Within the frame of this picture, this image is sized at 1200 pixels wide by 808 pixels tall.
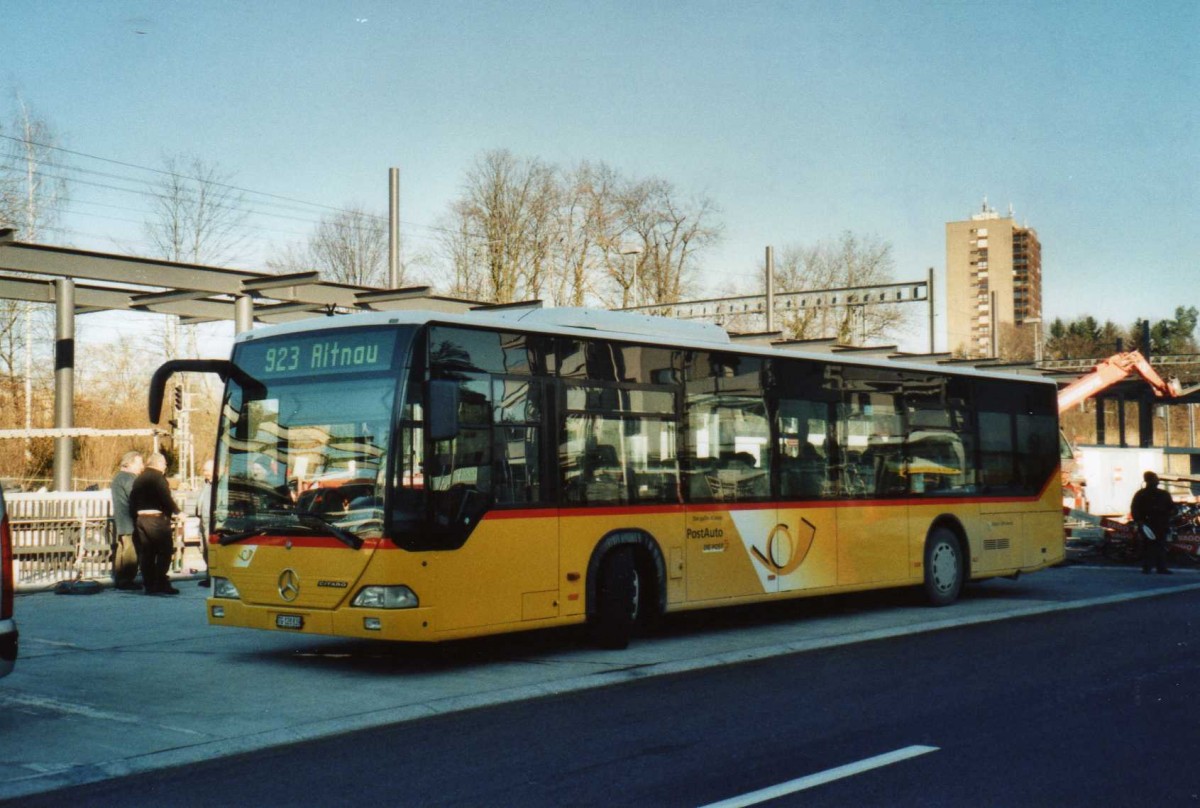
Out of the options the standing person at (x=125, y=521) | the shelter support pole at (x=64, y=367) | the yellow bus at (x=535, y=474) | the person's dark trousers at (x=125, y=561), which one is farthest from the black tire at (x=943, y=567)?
the shelter support pole at (x=64, y=367)

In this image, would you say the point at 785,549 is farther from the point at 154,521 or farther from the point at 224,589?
the point at 154,521

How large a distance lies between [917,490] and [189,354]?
37178mm

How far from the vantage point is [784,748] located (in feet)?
24.8

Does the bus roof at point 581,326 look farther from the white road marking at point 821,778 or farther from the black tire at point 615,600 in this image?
the white road marking at point 821,778

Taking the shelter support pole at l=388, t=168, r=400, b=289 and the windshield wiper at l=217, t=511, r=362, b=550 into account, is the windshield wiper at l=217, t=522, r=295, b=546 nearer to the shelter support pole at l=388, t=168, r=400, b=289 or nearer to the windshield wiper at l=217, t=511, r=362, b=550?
the windshield wiper at l=217, t=511, r=362, b=550

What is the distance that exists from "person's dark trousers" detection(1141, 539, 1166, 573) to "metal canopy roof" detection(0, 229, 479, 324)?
40.9 ft

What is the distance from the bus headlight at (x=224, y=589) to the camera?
1092 cm

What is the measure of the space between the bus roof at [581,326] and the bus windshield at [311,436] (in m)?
0.11

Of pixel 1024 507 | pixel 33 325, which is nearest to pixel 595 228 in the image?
pixel 33 325

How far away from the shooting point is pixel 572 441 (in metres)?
11.5

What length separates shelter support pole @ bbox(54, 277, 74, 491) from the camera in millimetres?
22938

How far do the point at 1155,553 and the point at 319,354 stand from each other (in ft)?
52.1

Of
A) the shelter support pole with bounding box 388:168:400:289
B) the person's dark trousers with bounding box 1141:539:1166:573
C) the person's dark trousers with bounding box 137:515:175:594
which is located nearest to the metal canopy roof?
the shelter support pole with bounding box 388:168:400:289

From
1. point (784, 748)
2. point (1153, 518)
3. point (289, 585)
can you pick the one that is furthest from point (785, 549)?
point (1153, 518)
